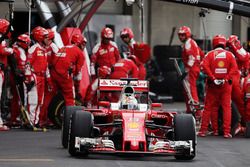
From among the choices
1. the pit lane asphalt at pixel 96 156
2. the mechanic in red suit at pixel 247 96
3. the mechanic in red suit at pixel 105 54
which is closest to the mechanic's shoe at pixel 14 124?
the pit lane asphalt at pixel 96 156

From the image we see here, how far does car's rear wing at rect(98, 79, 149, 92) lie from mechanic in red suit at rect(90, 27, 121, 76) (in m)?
5.41

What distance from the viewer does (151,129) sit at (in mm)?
16406

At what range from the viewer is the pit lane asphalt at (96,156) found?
1505cm

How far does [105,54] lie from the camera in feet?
77.5

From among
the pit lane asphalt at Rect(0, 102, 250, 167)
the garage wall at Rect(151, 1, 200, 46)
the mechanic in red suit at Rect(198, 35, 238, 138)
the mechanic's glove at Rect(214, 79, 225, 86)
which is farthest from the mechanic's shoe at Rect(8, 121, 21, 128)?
the garage wall at Rect(151, 1, 200, 46)

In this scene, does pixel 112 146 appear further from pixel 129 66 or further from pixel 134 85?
pixel 129 66

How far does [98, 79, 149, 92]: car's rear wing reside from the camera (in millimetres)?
17828

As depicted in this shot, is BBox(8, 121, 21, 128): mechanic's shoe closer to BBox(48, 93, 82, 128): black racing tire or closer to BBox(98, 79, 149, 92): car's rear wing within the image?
BBox(48, 93, 82, 128): black racing tire

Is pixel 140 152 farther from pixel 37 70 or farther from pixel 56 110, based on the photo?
pixel 56 110

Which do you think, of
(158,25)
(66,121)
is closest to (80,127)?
(66,121)

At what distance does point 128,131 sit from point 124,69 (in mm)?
6464

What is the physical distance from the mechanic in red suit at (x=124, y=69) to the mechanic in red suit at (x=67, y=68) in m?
0.81

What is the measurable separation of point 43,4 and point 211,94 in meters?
5.73

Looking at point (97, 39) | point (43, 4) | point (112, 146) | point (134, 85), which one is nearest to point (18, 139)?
point (134, 85)
